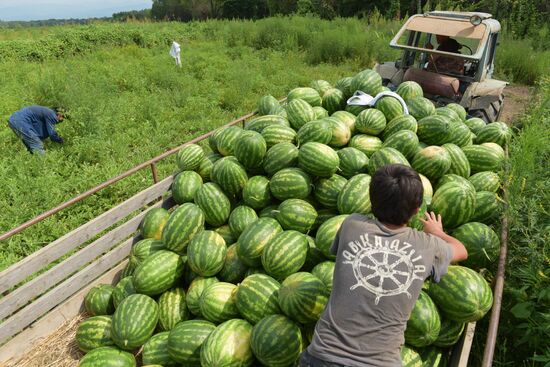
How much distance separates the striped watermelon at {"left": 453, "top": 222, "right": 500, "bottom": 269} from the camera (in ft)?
9.21

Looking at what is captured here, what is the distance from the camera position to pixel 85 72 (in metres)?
12.0

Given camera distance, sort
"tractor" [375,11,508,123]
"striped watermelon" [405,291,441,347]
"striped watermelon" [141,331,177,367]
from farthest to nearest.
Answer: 1. "tractor" [375,11,508,123]
2. "striped watermelon" [141,331,177,367]
3. "striped watermelon" [405,291,441,347]

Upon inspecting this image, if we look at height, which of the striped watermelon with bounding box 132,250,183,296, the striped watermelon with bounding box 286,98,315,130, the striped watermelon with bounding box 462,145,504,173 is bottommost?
the striped watermelon with bounding box 132,250,183,296

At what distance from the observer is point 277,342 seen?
2.42m

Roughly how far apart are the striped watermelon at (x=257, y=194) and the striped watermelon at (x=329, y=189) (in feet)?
1.55

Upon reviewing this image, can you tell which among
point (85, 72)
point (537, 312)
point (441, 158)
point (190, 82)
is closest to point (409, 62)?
point (441, 158)

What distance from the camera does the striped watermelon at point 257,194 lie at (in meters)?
3.52

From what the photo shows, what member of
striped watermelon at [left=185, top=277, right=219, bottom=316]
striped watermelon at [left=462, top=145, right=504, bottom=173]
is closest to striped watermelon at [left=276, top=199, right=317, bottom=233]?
striped watermelon at [left=185, top=277, right=219, bottom=316]

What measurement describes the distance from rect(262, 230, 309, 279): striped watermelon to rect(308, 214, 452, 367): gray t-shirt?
0.82 m

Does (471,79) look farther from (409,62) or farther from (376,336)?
(376,336)

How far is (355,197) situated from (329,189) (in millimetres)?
335

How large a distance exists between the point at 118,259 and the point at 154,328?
1.14 m

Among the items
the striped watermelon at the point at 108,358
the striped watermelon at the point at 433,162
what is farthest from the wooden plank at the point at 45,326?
the striped watermelon at the point at 433,162

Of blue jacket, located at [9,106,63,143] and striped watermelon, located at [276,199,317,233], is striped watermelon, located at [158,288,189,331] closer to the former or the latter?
striped watermelon, located at [276,199,317,233]
